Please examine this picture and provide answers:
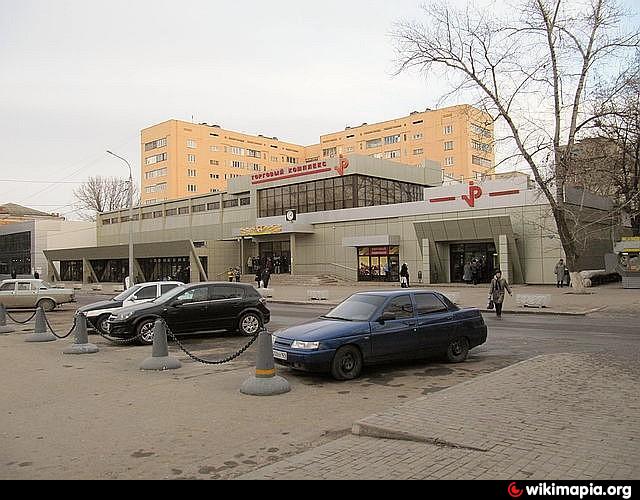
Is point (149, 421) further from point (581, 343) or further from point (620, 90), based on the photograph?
point (620, 90)

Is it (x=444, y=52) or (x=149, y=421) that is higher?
(x=444, y=52)

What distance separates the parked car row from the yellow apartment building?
69986mm

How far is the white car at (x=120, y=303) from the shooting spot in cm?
1631

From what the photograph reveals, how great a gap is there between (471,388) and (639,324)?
479 inches

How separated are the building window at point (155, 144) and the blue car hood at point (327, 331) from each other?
89491 mm

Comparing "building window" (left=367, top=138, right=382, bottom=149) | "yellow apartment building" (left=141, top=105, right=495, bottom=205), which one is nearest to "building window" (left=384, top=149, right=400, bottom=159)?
"yellow apartment building" (left=141, top=105, right=495, bottom=205)

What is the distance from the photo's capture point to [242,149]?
334 feet

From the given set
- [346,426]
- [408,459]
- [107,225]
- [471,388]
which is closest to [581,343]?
[471,388]

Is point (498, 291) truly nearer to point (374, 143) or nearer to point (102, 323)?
point (102, 323)

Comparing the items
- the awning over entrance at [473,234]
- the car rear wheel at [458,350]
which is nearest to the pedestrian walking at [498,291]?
the car rear wheel at [458,350]

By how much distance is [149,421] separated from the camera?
6930 millimetres

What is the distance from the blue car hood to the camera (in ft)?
30.1

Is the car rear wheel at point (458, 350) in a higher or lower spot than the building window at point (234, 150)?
lower

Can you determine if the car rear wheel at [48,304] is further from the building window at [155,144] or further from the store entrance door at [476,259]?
the building window at [155,144]
